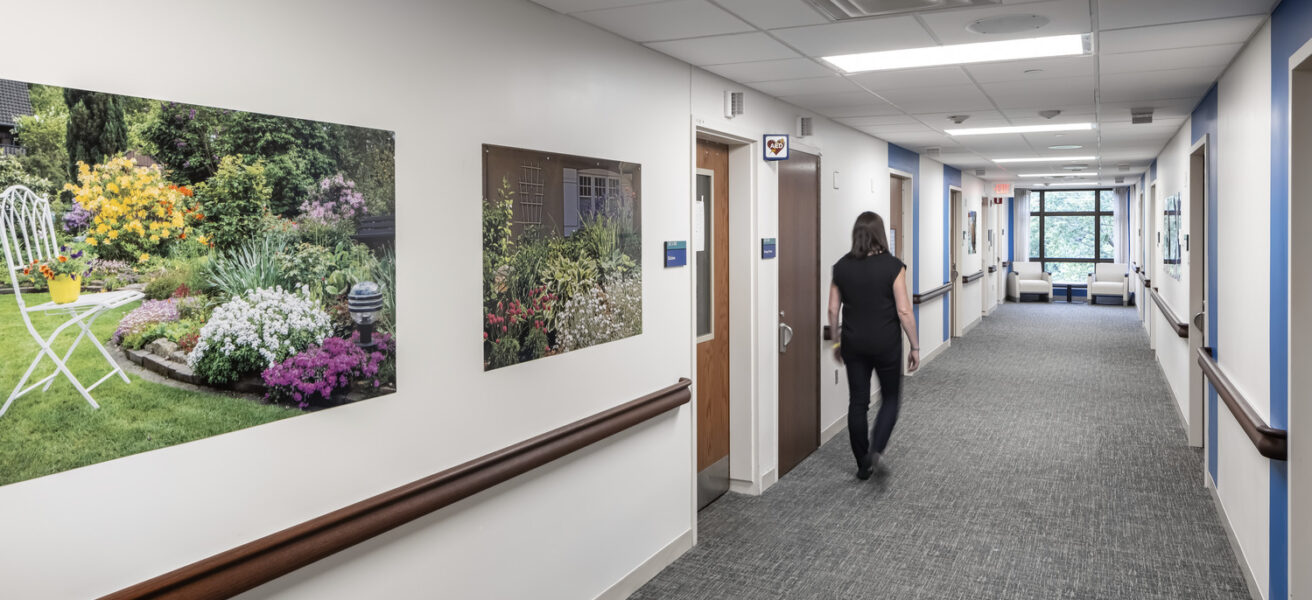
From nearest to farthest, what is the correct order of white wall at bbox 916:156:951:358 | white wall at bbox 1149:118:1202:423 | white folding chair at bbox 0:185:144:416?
1. white folding chair at bbox 0:185:144:416
2. white wall at bbox 1149:118:1202:423
3. white wall at bbox 916:156:951:358

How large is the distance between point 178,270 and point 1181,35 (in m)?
3.76

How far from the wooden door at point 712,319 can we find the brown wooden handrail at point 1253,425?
2.39 m

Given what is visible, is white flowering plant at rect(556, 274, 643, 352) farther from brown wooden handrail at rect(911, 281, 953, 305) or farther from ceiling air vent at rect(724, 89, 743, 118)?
brown wooden handrail at rect(911, 281, 953, 305)

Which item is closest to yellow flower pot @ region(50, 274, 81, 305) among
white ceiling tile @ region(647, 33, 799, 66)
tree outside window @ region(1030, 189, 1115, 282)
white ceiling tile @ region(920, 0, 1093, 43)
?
white ceiling tile @ region(647, 33, 799, 66)

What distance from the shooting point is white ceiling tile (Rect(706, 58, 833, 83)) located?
4.25m

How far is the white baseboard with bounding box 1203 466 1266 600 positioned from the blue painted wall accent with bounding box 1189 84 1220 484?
79mm

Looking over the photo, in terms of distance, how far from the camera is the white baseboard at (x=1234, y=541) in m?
3.65

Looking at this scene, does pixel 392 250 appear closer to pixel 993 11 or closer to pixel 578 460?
pixel 578 460

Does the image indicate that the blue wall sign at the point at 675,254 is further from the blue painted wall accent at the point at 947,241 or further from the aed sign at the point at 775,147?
the blue painted wall accent at the point at 947,241

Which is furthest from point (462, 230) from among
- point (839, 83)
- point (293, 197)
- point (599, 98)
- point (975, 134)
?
point (975, 134)

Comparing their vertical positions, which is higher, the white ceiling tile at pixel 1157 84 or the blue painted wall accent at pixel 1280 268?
the white ceiling tile at pixel 1157 84

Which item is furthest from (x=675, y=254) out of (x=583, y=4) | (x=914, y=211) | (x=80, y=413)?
(x=914, y=211)

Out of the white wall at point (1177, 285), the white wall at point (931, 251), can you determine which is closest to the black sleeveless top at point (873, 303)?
the white wall at point (1177, 285)

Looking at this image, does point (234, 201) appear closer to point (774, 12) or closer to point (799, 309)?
point (774, 12)
